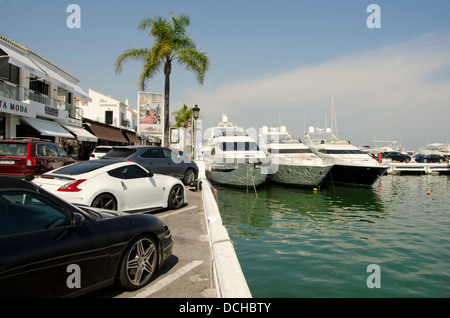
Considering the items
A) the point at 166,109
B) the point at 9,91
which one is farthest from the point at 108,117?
the point at 166,109

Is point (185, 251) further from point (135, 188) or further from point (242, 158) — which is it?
point (242, 158)

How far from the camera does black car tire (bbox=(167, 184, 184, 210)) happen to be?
26.9 feet

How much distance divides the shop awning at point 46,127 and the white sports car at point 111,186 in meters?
16.4

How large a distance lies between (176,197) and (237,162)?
977 centimetres

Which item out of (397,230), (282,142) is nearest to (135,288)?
(397,230)

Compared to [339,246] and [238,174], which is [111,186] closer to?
[339,246]

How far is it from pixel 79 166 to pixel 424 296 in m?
7.57

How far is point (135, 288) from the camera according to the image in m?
3.59

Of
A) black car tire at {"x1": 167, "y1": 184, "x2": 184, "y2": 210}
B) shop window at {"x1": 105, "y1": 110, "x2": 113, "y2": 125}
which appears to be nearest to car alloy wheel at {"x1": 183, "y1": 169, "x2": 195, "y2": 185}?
black car tire at {"x1": 167, "y1": 184, "x2": 184, "y2": 210}

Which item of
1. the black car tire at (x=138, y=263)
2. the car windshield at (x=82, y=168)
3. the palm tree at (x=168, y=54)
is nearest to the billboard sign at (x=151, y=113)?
the palm tree at (x=168, y=54)

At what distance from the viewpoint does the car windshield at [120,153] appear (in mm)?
10459

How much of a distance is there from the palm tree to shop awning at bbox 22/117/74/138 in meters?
6.74

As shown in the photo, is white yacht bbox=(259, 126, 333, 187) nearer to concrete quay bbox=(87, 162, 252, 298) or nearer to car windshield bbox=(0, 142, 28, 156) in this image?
car windshield bbox=(0, 142, 28, 156)

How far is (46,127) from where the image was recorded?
21.7 m
